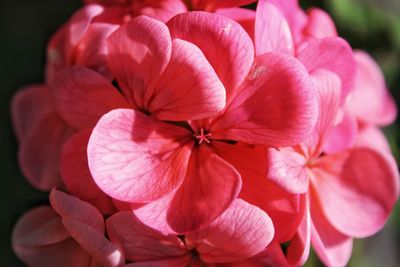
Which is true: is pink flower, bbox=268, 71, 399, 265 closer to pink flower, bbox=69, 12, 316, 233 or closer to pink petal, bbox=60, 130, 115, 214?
pink flower, bbox=69, 12, 316, 233

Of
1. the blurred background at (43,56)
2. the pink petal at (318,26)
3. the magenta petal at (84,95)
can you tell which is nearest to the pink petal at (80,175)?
the magenta petal at (84,95)

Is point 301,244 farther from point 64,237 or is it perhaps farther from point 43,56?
point 43,56

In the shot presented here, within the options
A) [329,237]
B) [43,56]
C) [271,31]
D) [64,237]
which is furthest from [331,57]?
[43,56]

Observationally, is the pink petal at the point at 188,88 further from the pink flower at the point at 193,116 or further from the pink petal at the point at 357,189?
the pink petal at the point at 357,189

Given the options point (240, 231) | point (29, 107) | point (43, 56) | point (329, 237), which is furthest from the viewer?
point (43, 56)

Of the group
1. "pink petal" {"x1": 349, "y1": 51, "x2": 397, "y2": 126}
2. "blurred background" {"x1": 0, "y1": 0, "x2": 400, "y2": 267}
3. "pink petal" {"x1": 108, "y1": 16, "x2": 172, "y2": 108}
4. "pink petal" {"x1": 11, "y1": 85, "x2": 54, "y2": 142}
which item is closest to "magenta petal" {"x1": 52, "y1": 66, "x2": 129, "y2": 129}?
"pink petal" {"x1": 108, "y1": 16, "x2": 172, "y2": 108}

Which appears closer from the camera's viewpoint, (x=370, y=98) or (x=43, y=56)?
(x=370, y=98)

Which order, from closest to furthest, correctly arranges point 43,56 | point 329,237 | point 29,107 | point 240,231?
point 240,231 → point 329,237 → point 29,107 → point 43,56

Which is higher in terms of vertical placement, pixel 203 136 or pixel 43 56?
pixel 203 136

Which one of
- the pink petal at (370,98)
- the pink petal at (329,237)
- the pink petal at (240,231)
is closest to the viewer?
the pink petal at (240,231)
